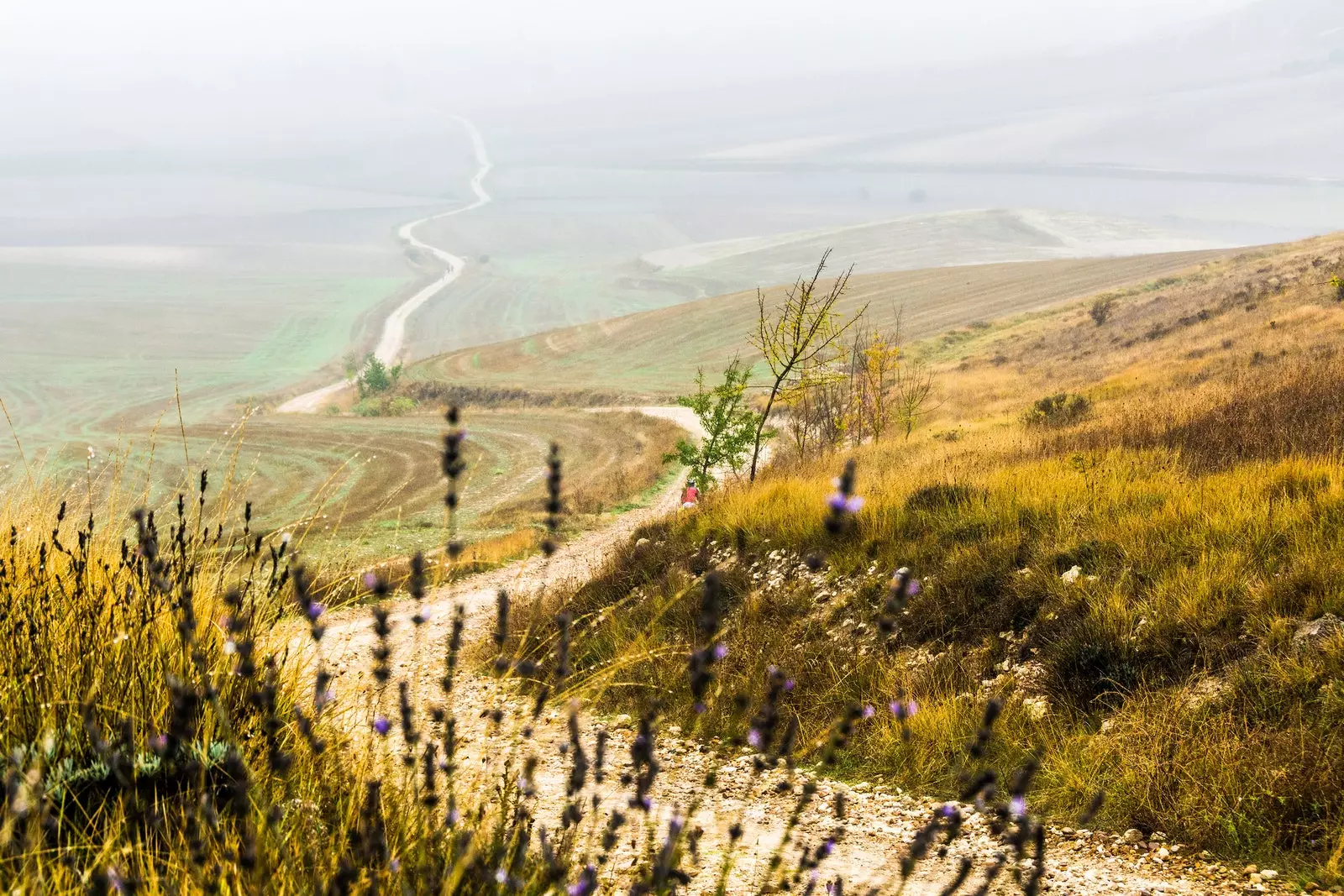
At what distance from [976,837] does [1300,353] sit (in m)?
15.6

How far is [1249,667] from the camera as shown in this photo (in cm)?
456

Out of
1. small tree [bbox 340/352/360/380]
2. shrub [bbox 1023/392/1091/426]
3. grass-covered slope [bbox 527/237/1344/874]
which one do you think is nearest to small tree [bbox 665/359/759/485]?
shrub [bbox 1023/392/1091/426]

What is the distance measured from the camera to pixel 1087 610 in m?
5.73

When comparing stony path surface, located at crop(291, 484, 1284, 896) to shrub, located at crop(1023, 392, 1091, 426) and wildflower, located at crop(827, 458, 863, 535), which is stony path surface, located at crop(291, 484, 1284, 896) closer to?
wildflower, located at crop(827, 458, 863, 535)

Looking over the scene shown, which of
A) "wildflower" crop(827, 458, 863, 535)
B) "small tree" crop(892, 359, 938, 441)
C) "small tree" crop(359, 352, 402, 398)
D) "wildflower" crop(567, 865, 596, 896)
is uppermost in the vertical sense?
"wildflower" crop(827, 458, 863, 535)

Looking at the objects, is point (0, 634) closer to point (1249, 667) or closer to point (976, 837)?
point (976, 837)

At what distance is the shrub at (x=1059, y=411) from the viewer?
48.8 ft

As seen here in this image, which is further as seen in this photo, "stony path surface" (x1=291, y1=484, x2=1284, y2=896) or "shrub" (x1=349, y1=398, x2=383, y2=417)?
"shrub" (x1=349, y1=398, x2=383, y2=417)

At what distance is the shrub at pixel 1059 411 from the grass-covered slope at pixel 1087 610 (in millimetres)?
3180

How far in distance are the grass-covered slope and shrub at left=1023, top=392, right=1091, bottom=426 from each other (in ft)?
10.4

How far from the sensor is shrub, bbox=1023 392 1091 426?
48.8ft

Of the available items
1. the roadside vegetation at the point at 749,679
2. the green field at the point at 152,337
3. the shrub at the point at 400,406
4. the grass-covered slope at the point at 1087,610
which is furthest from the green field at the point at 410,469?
the green field at the point at 152,337

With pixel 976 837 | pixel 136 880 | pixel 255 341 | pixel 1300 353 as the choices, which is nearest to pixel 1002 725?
pixel 976 837

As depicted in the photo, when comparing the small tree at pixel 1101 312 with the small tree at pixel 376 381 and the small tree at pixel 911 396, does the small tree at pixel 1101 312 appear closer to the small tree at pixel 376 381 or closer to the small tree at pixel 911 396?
the small tree at pixel 911 396
